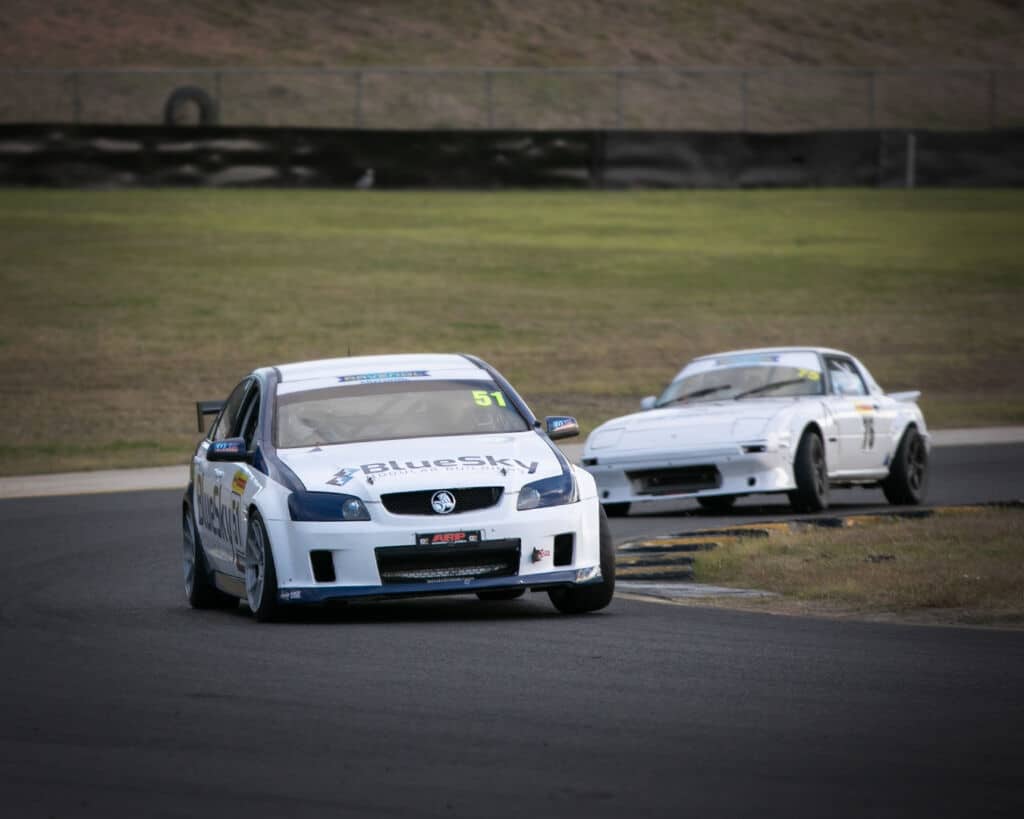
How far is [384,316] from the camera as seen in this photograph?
34.8m

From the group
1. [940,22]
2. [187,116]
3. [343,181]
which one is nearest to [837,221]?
[343,181]

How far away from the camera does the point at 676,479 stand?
1702 cm

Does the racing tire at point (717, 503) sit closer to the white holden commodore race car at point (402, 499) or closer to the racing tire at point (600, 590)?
the white holden commodore race car at point (402, 499)

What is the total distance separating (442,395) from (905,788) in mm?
5837

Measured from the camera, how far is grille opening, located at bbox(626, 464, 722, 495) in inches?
664

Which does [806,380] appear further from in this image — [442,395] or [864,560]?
[442,395]

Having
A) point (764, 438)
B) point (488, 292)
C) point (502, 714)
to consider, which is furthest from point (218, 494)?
point (488, 292)

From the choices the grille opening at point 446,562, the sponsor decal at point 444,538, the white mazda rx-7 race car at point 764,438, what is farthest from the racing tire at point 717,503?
the sponsor decal at point 444,538

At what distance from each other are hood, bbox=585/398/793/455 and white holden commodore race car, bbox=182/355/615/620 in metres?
5.14

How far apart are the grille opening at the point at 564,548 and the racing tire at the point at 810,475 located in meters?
6.35

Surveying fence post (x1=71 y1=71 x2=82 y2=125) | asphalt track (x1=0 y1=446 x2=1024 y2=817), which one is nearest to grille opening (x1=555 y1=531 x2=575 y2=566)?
asphalt track (x1=0 y1=446 x2=1024 y2=817)

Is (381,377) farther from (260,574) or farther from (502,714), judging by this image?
(502,714)

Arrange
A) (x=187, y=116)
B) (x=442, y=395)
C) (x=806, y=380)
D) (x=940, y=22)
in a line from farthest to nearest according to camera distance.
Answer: (x=940, y=22)
(x=187, y=116)
(x=806, y=380)
(x=442, y=395)

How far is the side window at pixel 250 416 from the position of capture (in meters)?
11.9
